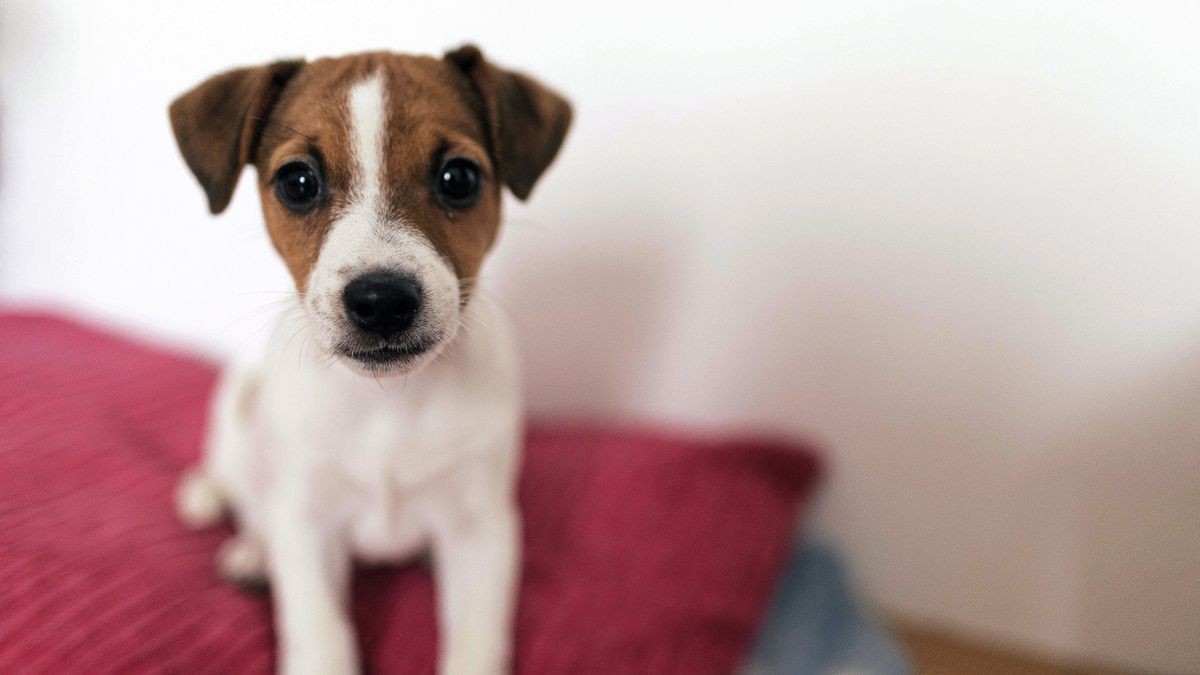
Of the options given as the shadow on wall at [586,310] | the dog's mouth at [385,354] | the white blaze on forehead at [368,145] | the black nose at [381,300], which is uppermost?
the white blaze on forehead at [368,145]

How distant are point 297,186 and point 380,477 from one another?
2.01ft

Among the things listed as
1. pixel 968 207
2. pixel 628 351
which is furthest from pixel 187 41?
pixel 968 207

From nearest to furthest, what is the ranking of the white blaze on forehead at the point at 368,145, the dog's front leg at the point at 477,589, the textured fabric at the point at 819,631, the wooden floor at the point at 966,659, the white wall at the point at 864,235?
the white blaze on forehead at the point at 368,145
the dog's front leg at the point at 477,589
the white wall at the point at 864,235
the textured fabric at the point at 819,631
the wooden floor at the point at 966,659

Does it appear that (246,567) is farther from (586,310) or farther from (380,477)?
(586,310)

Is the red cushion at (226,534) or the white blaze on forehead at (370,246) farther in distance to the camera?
the red cushion at (226,534)

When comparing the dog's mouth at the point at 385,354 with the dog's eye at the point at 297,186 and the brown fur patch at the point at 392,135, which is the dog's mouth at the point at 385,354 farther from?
→ the dog's eye at the point at 297,186

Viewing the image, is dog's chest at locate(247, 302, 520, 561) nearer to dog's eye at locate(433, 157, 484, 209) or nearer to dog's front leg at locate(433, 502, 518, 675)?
dog's front leg at locate(433, 502, 518, 675)

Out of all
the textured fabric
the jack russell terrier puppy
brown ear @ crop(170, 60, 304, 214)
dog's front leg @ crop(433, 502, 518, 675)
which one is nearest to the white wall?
the textured fabric

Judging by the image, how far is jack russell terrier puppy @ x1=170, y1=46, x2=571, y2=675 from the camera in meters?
1.40

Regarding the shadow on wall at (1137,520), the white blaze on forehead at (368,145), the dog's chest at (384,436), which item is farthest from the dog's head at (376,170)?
the shadow on wall at (1137,520)

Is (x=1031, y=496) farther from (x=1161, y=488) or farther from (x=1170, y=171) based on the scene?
(x=1170, y=171)

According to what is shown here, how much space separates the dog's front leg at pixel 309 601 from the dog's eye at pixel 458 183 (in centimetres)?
76

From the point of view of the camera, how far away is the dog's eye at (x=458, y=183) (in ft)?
4.95

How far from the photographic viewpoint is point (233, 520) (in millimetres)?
2137
